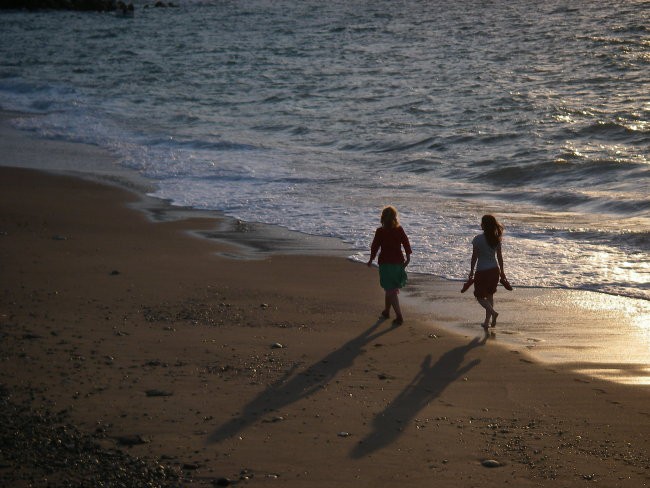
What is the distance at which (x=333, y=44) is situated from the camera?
40.1 meters

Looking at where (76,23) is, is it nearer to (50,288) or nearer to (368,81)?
(368,81)

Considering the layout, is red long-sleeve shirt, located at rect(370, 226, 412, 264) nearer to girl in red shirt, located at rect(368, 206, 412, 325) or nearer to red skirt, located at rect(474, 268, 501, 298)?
girl in red shirt, located at rect(368, 206, 412, 325)

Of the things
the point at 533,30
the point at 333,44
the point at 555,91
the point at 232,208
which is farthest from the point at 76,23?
the point at 232,208

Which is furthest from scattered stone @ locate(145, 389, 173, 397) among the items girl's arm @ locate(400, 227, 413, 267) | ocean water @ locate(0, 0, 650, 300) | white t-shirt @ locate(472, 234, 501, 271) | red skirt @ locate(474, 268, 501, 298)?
ocean water @ locate(0, 0, 650, 300)

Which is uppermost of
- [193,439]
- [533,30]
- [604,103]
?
[533,30]

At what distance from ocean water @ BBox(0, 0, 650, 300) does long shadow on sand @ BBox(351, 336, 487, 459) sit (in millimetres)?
2656

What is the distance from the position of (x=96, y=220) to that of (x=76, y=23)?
4974 centimetres

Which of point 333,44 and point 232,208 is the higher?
point 333,44

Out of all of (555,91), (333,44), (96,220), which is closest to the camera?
(96,220)

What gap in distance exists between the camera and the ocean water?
12.0 meters

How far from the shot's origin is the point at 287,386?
6188 mm

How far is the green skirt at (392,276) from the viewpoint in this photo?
26.7 feet

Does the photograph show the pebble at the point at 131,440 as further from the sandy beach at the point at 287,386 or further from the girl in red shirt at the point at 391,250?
the girl in red shirt at the point at 391,250

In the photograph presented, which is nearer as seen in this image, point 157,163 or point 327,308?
point 327,308
